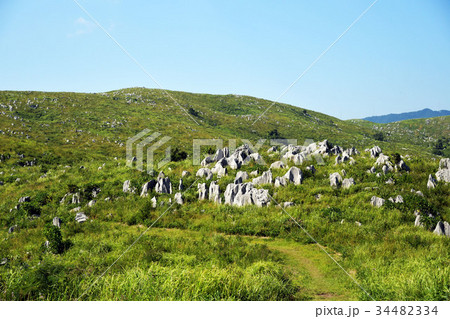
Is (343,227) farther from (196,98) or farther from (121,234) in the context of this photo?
(196,98)

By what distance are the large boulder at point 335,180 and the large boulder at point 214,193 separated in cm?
803

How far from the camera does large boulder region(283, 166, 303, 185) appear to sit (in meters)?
18.6

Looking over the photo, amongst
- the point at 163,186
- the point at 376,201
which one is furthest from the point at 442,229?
the point at 163,186

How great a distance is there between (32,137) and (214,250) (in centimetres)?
7061

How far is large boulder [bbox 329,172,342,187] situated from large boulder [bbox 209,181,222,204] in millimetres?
8025

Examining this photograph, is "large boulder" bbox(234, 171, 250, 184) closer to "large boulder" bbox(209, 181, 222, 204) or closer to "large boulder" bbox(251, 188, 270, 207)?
"large boulder" bbox(209, 181, 222, 204)

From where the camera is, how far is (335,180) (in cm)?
1800

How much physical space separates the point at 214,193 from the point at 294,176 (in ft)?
20.0

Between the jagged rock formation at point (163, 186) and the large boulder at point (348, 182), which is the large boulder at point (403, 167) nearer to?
the large boulder at point (348, 182)

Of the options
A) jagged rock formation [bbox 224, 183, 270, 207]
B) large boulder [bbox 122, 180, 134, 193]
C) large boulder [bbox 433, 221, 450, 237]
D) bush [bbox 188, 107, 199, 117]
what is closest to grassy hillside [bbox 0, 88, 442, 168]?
bush [bbox 188, 107, 199, 117]

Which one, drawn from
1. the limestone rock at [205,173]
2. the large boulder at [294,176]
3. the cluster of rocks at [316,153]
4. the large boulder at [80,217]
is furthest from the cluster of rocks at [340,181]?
the large boulder at [80,217]

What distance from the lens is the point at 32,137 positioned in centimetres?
6309

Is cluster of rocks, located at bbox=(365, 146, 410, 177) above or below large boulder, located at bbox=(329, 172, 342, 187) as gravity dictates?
above

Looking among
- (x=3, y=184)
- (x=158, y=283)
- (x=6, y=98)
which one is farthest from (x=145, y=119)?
(x=158, y=283)
